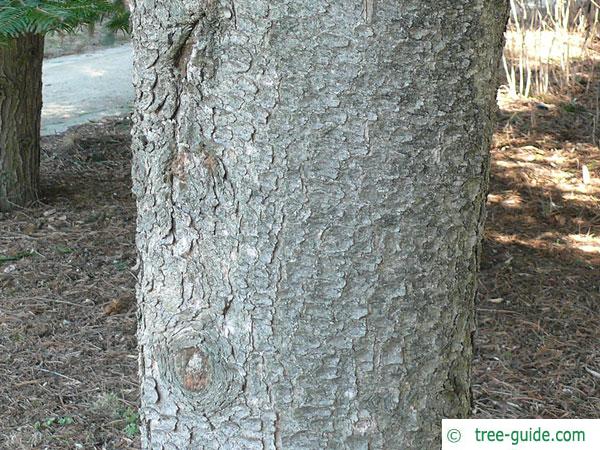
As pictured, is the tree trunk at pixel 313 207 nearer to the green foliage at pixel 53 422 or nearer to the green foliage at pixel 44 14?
the green foliage at pixel 53 422

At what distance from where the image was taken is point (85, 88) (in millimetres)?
8805

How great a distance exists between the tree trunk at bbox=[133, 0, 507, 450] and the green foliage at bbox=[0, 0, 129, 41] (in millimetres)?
2008

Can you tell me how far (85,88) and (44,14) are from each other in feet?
18.2

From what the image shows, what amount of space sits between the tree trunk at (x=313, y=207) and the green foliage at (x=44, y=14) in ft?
6.59

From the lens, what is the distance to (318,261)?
1434mm

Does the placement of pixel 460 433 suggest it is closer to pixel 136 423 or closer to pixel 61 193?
pixel 136 423

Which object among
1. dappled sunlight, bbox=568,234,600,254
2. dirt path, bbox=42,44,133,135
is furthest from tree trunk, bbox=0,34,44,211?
dappled sunlight, bbox=568,234,600,254

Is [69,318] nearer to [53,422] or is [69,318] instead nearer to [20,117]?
[53,422]

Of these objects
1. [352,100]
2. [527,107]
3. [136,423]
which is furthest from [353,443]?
[527,107]

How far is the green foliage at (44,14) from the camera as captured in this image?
338cm

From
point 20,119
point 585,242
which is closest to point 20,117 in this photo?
point 20,119

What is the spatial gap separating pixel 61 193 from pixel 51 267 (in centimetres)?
109

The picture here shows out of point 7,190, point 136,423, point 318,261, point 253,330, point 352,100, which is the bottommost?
point 136,423

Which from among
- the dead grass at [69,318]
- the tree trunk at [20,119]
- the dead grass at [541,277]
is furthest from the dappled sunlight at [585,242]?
the tree trunk at [20,119]
